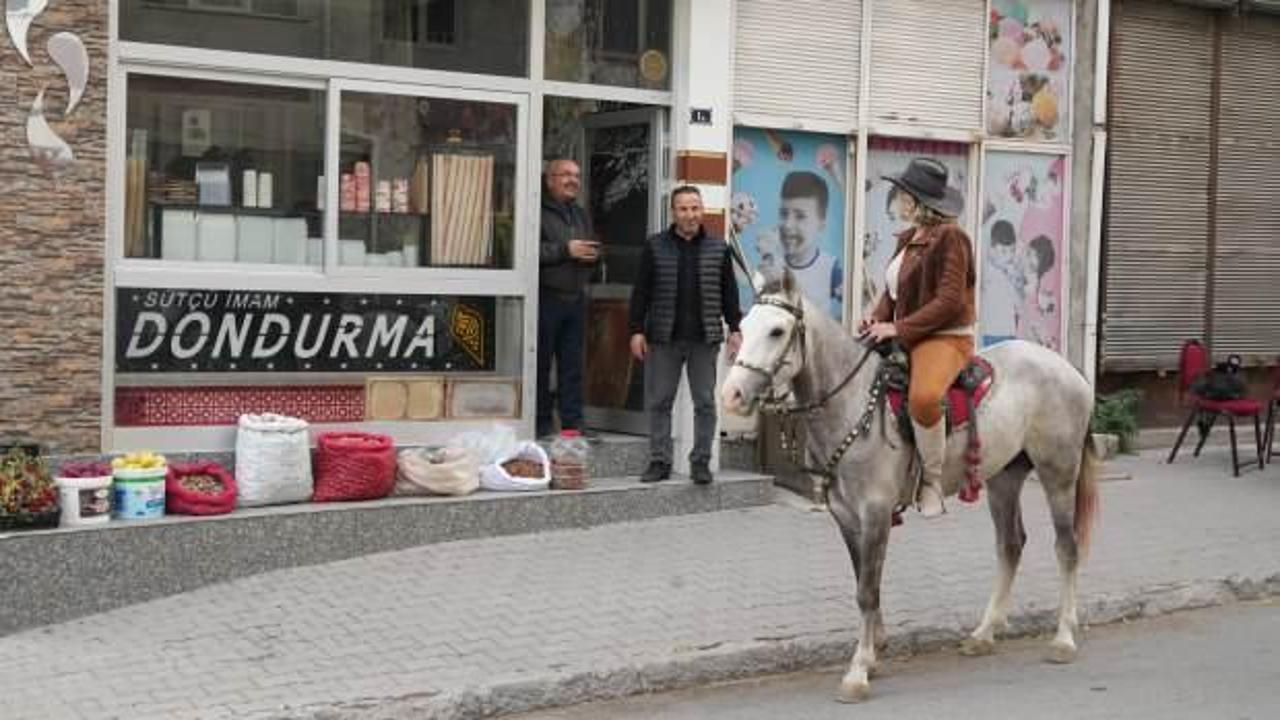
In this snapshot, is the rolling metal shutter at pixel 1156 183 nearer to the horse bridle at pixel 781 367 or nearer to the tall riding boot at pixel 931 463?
the tall riding boot at pixel 931 463

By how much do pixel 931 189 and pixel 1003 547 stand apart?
199cm

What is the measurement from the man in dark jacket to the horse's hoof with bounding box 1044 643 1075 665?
4.31 metres

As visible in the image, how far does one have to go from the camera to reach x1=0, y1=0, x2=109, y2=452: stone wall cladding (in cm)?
922

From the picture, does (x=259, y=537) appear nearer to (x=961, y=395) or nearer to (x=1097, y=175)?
(x=961, y=395)

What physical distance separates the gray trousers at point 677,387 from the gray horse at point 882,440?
3.08 meters

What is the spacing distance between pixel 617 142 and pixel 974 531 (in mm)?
4025

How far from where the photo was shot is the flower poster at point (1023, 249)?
13797 millimetres

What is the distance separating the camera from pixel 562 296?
448 inches

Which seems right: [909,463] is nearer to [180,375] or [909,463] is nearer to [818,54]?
[180,375]

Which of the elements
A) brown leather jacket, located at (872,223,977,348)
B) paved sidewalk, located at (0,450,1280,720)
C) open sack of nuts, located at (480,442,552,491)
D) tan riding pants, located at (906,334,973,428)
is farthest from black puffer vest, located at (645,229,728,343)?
tan riding pants, located at (906,334,973,428)

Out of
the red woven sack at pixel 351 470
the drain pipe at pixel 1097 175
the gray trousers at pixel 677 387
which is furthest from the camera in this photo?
the drain pipe at pixel 1097 175

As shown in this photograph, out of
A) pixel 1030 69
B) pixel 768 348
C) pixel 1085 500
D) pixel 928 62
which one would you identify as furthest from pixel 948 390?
pixel 1030 69

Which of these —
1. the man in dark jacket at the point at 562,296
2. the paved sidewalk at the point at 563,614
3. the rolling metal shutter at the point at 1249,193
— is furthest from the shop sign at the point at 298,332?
the rolling metal shutter at the point at 1249,193

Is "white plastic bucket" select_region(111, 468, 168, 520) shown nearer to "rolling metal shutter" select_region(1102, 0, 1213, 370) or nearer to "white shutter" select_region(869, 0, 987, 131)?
"white shutter" select_region(869, 0, 987, 131)
